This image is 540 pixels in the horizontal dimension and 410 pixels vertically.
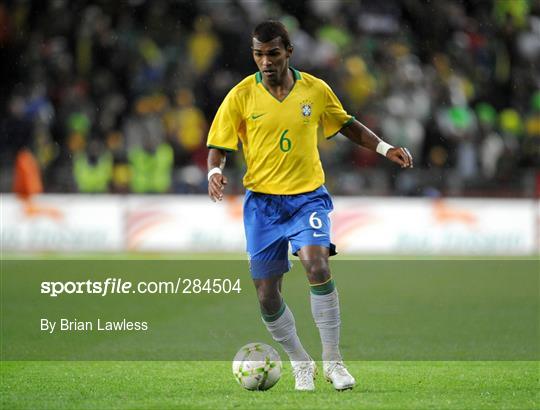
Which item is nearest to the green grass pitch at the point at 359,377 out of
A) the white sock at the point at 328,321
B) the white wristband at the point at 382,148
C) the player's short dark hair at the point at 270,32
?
the white sock at the point at 328,321

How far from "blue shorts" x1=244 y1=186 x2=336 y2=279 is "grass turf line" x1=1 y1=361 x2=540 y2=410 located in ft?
2.66

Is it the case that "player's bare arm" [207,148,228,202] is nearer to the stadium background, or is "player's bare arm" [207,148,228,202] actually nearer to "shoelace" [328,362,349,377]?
"shoelace" [328,362,349,377]

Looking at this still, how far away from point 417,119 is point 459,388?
1488 centimetres

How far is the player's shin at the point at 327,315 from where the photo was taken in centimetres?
696

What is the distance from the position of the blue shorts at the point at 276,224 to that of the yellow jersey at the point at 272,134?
0.22 feet

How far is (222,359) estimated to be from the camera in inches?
345

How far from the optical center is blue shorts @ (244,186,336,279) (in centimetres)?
709

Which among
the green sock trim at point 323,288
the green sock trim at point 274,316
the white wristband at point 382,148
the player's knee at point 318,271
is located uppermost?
the white wristband at point 382,148

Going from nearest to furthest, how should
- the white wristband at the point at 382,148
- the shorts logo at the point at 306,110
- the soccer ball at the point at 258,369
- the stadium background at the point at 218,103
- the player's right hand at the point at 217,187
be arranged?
the player's right hand at the point at 217,187 < the soccer ball at the point at 258,369 < the shorts logo at the point at 306,110 < the white wristband at the point at 382,148 < the stadium background at the point at 218,103

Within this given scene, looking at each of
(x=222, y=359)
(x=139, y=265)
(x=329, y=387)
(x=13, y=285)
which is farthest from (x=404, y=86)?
(x=329, y=387)

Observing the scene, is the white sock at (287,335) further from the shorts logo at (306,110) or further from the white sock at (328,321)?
the shorts logo at (306,110)

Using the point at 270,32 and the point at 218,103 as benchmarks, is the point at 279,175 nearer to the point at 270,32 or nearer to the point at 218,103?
the point at 270,32

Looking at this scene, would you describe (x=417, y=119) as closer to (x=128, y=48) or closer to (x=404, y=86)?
(x=404, y=86)

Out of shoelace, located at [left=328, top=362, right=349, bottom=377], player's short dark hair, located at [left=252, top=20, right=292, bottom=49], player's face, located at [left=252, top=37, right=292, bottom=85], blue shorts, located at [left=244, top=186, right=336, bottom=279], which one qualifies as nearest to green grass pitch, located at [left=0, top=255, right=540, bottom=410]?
shoelace, located at [left=328, top=362, right=349, bottom=377]
